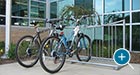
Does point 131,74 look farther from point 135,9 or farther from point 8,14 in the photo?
point 135,9

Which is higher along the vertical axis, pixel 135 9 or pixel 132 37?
pixel 135 9

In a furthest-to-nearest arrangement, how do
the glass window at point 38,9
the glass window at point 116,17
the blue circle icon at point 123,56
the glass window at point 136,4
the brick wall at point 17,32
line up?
the glass window at point 38,9, the brick wall at point 17,32, the glass window at point 116,17, the glass window at point 136,4, the blue circle icon at point 123,56

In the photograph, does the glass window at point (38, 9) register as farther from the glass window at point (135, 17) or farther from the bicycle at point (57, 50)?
the bicycle at point (57, 50)

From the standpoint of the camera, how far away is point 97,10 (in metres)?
11.0

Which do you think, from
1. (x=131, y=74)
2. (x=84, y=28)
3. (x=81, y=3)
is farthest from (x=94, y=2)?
(x=131, y=74)

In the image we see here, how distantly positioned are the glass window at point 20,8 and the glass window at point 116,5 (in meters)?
4.39

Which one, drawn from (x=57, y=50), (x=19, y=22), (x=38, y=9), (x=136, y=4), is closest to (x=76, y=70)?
(x=57, y=50)

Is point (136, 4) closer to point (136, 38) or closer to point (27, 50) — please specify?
point (136, 38)

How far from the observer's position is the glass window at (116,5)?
32.5 feet

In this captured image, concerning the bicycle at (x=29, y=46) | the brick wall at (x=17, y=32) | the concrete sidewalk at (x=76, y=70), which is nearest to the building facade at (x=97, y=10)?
the brick wall at (x=17, y=32)

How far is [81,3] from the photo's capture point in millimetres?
11570

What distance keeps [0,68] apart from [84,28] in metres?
2.48

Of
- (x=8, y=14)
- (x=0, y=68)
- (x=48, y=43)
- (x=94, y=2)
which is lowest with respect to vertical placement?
(x=0, y=68)

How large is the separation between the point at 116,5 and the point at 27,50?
5953 millimetres
